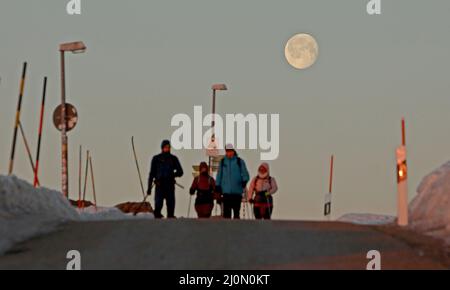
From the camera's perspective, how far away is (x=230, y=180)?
23.5 meters

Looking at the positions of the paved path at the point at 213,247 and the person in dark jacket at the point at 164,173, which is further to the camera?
the person in dark jacket at the point at 164,173

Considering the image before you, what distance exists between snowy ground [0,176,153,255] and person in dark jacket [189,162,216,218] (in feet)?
10.4

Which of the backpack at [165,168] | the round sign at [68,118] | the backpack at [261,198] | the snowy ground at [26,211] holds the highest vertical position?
the round sign at [68,118]

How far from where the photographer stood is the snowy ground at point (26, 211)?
1808 cm

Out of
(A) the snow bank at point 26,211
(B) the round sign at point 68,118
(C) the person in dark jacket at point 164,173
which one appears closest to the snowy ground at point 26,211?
(A) the snow bank at point 26,211

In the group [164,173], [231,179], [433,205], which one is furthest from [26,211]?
[433,205]

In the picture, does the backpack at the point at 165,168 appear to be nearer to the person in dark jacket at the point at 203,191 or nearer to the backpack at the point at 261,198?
the person in dark jacket at the point at 203,191

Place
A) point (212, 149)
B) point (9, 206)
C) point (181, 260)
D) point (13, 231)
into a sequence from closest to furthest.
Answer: point (181, 260), point (13, 231), point (9, 206), point (212, 149)

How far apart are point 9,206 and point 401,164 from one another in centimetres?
636

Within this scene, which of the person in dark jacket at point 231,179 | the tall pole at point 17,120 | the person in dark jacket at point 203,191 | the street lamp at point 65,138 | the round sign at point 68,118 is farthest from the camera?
the street lamp at point 65,138

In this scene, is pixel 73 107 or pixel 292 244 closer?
pixel 292 244
